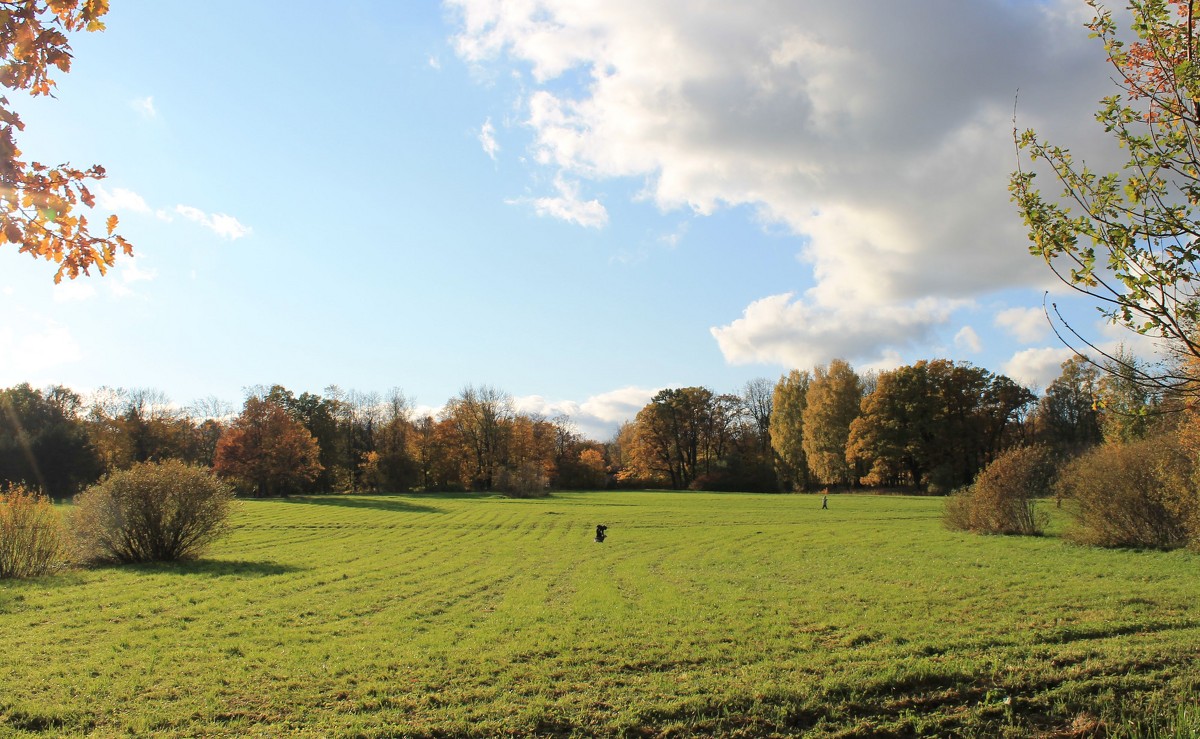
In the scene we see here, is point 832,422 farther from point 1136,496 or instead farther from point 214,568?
point 214,568

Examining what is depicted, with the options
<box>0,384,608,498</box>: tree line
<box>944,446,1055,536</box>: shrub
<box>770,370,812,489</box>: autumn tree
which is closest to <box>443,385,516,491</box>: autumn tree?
<box>0,384,608,498</box>: tree line

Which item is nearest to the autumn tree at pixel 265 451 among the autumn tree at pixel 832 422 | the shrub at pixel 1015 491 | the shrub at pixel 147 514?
the shrub at pixel 147 514

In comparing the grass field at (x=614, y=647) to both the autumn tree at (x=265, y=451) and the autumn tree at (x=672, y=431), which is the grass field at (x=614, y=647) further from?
the autumn tree at (x=672, y=431)

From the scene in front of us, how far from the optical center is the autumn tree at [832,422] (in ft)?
246

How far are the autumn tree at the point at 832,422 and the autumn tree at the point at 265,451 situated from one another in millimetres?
54753

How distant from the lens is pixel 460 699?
7.75 meters

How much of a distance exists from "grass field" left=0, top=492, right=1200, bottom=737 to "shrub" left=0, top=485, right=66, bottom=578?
1.23 m

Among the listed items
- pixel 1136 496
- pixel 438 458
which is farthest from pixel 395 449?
pixel 1136 496

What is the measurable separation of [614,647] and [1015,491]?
1003 inches

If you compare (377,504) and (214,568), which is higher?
(214,568)

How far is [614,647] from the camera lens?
10008 millimetres

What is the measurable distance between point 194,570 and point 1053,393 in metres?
80.1

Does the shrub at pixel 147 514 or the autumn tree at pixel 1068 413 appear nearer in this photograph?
the shrub at pixel 147 514

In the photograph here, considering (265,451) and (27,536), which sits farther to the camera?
(265,451)
